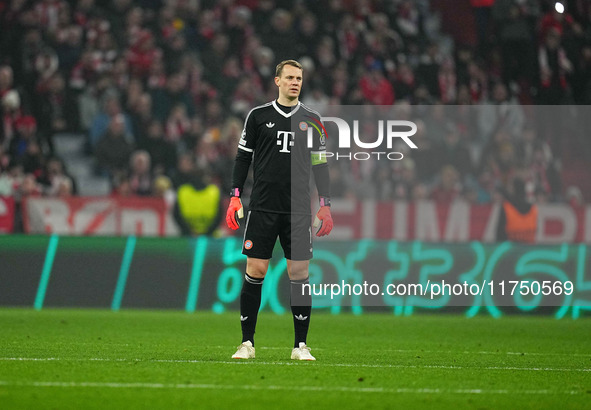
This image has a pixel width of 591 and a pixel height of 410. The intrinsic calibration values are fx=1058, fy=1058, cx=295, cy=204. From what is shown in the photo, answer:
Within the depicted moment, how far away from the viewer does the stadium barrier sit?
45.1ft

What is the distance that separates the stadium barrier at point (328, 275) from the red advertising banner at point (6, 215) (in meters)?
0.56

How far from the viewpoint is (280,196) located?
7.71 metres

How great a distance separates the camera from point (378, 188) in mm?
15562

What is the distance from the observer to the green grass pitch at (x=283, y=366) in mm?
5820

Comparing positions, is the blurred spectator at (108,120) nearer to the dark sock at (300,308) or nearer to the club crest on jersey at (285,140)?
the club crest on jersey at (285,140)

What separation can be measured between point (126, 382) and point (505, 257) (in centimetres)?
891

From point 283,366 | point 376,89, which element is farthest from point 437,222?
point 283,366

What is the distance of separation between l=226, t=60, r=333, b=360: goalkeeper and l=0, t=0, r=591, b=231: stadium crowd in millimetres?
7404

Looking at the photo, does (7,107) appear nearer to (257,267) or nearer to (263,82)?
(263,82)

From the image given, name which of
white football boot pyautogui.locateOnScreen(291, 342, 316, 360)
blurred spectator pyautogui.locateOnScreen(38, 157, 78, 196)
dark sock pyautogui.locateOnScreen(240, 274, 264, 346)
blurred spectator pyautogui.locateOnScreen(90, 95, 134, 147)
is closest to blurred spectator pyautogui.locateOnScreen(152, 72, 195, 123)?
blurred spectator pyautogui.locateOnScreen(90, 95, 134, 147)

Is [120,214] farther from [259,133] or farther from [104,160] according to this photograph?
[259,133]

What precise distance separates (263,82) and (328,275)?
539 cm

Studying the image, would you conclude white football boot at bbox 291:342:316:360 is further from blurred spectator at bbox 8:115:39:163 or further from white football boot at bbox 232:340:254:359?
blurred spectator at bbox 8:115:39:163

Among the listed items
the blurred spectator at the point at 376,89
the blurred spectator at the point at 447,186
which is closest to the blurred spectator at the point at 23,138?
the blurred spectator at the point at 376,89
